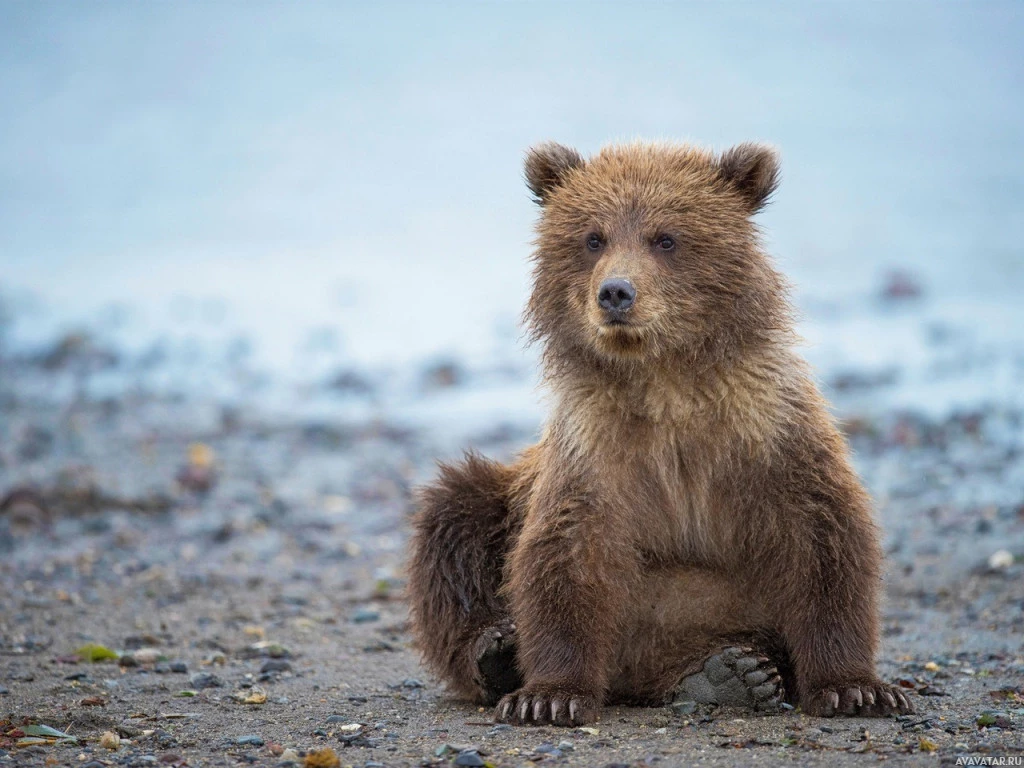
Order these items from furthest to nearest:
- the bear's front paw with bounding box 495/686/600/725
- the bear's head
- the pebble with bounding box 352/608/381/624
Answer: the pebble with bounding box 352/608/381/624 < the bear's head < the bear's front paw with bounding box 495/686/600/725

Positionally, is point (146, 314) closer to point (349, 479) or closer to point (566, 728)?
point (349, 479)

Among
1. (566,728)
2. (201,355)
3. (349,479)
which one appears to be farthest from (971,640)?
(201,355)

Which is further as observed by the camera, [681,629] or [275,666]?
[275,666]

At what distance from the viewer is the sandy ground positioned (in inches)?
191

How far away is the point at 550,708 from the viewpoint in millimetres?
5082

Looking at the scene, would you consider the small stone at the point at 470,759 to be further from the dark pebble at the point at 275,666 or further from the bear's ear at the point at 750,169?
the bear's ear at the point at 750,169

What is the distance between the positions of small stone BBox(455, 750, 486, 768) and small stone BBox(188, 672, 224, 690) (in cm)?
215

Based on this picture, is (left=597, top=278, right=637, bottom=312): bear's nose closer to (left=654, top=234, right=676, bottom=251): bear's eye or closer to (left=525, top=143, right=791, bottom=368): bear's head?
(left=525, top=143, right=791, bottom=368): bear's head

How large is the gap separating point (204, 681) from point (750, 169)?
3.56m

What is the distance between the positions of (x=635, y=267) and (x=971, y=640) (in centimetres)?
308

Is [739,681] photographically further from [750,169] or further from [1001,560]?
[1001,560]

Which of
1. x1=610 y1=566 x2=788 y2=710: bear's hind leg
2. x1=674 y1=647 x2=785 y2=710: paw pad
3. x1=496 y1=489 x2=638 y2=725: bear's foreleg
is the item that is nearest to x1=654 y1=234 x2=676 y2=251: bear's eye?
x1=496 y1=489 x2=638 y2=725: bear's foreleg

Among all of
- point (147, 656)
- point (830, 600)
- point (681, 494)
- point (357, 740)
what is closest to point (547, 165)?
point (681, 494)

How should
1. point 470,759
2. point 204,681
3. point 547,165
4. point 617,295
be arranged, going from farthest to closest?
1. point 204,681
2. point 547,165
3. point 617,295
4. point 470,759
